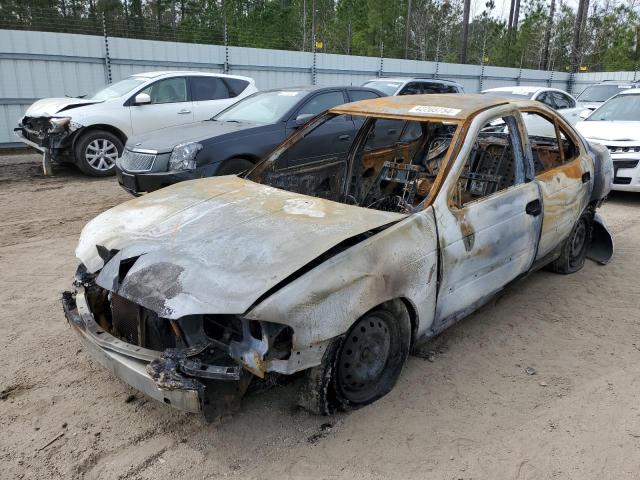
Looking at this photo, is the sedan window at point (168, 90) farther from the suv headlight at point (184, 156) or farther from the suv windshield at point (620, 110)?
the suv windshield at point (620, 110)

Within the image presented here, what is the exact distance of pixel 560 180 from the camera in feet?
13.9

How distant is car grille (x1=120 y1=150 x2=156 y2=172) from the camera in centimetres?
635

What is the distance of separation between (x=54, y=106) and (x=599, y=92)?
1430 cm

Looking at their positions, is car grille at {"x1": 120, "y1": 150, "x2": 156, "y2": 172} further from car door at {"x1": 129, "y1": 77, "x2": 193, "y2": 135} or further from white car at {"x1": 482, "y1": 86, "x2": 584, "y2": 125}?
white car at {"x1": 482, "y1": 86, "x2": 584, "y2": 125}

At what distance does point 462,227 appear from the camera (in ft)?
10.6

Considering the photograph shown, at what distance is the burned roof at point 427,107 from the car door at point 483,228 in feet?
0.38

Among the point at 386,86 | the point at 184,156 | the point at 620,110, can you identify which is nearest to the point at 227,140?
the point at 184,156

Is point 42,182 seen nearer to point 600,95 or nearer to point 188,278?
point 188,278

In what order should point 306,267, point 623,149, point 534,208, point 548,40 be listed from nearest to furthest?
1. point 306,267
2. point 534,208
3. point 623,149
4. point 548,40

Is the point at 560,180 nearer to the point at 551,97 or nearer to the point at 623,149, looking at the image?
the point at 623,149

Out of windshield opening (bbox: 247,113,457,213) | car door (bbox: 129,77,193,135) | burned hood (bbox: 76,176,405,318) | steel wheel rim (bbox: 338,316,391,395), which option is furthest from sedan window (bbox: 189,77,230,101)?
steel wheel rim (bbox: 338,316,391,395)

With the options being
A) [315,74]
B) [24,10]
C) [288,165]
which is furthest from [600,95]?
[24,10]

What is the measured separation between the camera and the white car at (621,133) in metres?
7.58

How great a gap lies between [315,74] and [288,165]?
13.2m
